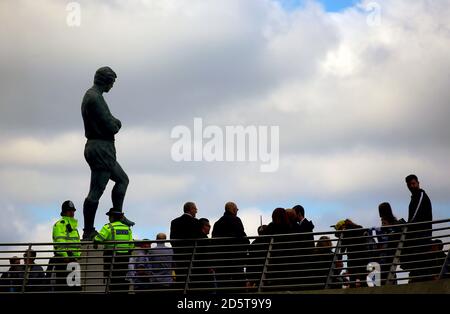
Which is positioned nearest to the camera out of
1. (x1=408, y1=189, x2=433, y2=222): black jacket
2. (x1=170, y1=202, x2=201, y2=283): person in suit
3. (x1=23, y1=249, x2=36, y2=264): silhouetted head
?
(x1=408, y1=189, x2=433, y2=222): black jacket

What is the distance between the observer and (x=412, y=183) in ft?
78.0

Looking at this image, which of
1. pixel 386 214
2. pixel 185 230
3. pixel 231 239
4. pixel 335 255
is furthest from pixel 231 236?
pixel 386 214

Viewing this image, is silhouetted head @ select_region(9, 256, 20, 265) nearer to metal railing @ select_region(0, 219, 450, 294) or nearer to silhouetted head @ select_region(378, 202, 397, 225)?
metal railing @ select_region(0, 219, 450, 294)

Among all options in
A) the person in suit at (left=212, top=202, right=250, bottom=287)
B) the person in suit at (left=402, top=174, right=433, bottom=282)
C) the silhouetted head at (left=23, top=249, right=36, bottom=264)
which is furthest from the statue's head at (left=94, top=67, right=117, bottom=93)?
the person in suit at (left=402, top=174, right=433, bottom=282)

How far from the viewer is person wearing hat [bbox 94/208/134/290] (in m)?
25.6

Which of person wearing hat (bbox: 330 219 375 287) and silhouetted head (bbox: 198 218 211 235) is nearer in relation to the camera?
person wearing hat (bbox: 330 219 375 287)

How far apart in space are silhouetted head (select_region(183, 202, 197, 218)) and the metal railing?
0.51 m

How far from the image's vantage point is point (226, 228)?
24.6 m

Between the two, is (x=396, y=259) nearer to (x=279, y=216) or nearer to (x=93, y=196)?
(x=279, y=216)

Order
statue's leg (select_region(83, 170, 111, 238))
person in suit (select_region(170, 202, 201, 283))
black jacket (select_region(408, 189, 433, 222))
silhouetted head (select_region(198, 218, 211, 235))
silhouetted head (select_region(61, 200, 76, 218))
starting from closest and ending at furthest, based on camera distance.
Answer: black jacket (select_region(408, 189, 433, 222))
person in suit (select_region(170, 202, 201, 283))
silhouetted head (select_region(198, 218, 211, 235))
silhouetted head (select_region(61, 200, 76, 218))
statue's leg (select_region(83, 170, 111, 238))

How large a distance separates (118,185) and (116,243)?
2996mm

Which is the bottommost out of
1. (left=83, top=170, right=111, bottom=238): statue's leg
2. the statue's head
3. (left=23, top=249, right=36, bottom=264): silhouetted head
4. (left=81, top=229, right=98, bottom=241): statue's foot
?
(left=23, top=249, right=36, bottom=264): silhouetted head
